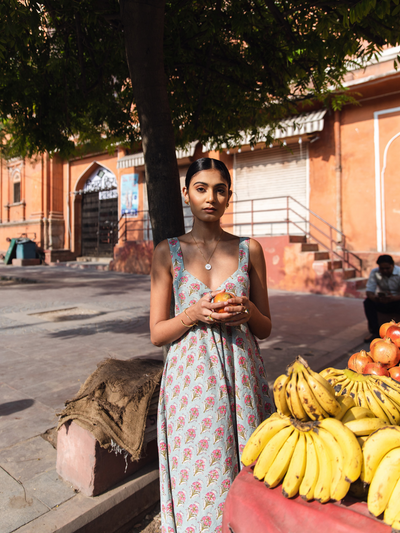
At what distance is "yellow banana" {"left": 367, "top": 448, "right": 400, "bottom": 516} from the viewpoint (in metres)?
1.03

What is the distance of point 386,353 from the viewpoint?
208 cm

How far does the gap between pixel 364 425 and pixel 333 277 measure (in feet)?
31.2

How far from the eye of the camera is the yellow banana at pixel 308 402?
3.98 feet

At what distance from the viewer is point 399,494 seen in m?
1.01

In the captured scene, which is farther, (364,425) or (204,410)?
(204,410)

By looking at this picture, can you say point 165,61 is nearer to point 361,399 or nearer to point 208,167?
point 208,167

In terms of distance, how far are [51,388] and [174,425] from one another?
2.56 meters

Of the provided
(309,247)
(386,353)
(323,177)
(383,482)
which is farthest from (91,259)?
(383,482)

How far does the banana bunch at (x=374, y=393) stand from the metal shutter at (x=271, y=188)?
10.8m

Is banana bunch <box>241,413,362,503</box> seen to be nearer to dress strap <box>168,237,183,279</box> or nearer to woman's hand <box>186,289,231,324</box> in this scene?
woman's hand <box>186,289,231,324</box>

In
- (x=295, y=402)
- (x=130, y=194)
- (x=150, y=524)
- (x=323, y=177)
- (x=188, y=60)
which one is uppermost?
(x=130, y=194)

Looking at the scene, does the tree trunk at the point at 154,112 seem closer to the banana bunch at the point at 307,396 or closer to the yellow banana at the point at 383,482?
the banana bunch at the point at 307,396

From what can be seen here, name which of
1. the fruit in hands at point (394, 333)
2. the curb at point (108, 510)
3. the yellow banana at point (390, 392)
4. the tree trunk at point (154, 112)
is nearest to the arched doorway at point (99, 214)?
the tree trunk at point (154, 112)

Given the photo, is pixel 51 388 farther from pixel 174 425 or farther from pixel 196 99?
pixel 196 99
